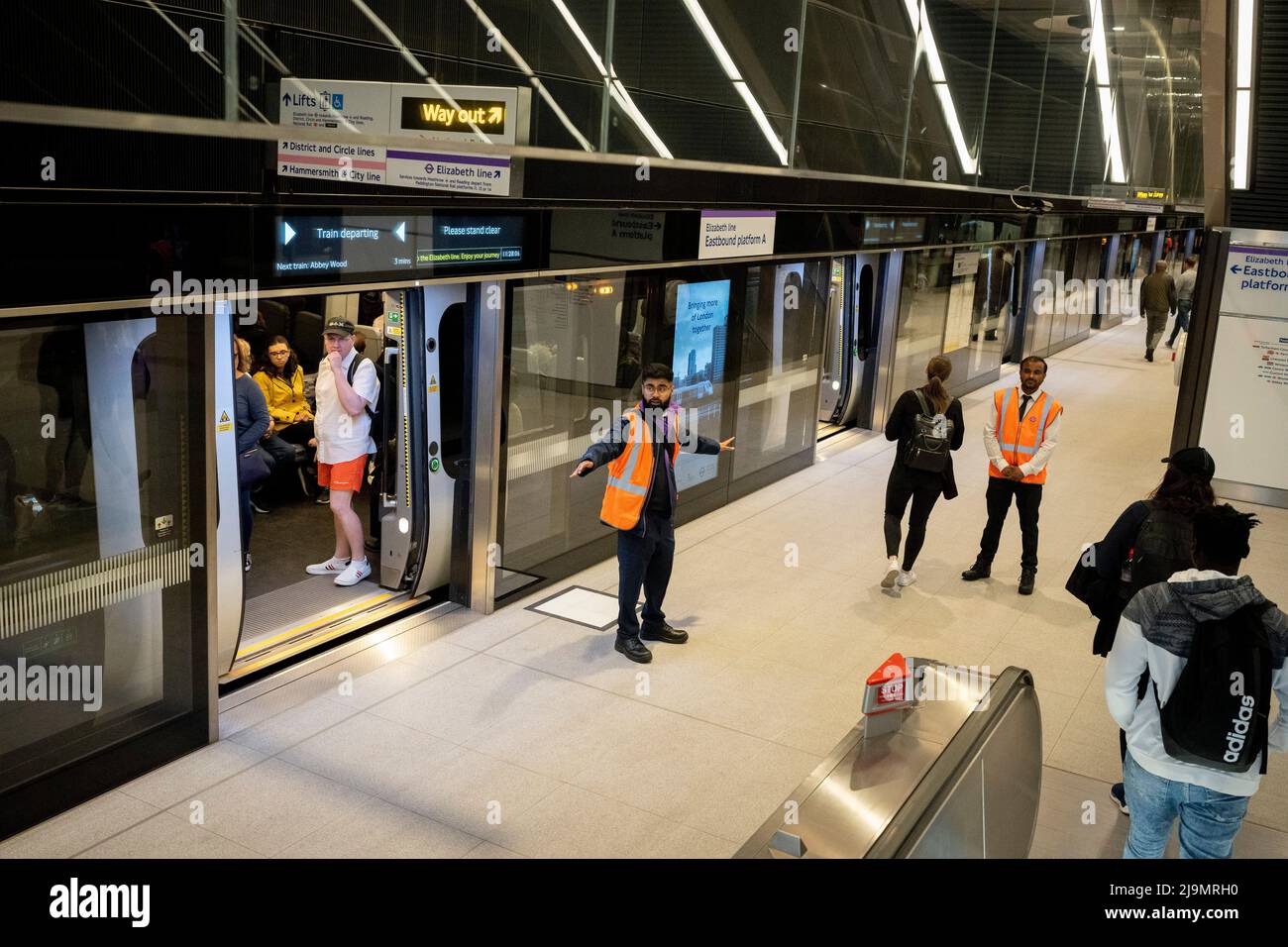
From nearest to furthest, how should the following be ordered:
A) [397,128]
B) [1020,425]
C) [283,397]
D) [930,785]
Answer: [930,785] < [397,128] < [1020,425] < [283,397]

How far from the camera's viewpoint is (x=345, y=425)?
24.8 ft

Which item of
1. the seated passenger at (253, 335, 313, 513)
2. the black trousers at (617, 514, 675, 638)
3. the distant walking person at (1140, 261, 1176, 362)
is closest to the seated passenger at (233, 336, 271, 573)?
the seated passenger at (253, 335, 313, 513)

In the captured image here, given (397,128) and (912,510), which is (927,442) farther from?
(397,128)

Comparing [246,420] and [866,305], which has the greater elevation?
[866,305]

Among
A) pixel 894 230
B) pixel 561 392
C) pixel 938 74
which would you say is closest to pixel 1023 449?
pixel 561 392

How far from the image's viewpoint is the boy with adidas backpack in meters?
3.72

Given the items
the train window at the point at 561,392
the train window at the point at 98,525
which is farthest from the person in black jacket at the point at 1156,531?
the train window at the point at 98,525

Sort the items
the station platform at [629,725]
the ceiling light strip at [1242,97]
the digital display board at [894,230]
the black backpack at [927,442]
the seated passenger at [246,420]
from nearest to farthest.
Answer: the station platform at [629,725] → the seated passenger at [246,420] → the ceiling light strip at [1242,97] → the black backpack at [927,442] → the digital display board at [894,230]

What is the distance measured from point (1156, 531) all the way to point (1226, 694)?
1593mm

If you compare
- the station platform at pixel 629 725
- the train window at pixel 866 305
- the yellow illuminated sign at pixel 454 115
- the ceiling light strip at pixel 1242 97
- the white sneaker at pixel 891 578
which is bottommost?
the station platform at pixel 629 725

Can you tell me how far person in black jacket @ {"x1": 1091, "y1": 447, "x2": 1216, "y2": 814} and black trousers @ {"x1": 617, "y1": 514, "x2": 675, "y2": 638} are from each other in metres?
2.50

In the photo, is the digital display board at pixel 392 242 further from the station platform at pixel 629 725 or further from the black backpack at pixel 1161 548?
Result: the black backpack at pixel 1161 548

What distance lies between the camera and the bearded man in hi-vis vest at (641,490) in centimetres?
664

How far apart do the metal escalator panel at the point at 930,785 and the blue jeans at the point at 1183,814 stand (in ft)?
1.46
